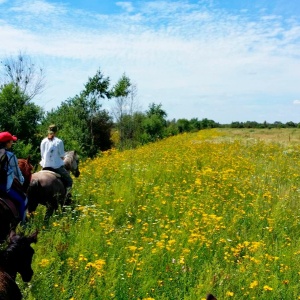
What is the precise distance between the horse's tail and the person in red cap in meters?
1.30

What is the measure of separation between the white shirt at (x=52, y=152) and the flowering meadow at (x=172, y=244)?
1.06 m

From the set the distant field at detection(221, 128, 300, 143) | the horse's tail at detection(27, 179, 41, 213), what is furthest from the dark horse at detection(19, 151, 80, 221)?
the distant field at detection(221, 128, 300, 143)

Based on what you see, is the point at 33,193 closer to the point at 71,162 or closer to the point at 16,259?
the point at 71,162

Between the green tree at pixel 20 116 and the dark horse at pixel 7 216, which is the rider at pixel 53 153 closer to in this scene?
the dark horse at pixel 7 216

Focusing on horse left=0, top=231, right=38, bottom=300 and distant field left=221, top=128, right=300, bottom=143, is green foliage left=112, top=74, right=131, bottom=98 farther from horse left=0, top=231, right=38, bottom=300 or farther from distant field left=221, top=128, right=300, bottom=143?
horse left=0, top=231, right=38, bottom=300

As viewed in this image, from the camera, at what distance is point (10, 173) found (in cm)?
611

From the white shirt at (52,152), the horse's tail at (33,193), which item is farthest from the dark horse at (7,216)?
the white shirt at (52,152)

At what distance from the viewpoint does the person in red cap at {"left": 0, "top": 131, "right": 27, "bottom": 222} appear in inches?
234

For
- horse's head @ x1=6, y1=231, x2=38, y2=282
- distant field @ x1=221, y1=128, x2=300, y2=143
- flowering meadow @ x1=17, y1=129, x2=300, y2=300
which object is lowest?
flowering meadow @ x1=17, y1=129, x2=300, y2=300

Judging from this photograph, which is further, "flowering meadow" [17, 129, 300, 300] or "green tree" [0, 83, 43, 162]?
"green tree" [0, 83, 43, 162]

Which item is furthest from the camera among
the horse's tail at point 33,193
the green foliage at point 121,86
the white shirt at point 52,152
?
the green foliage at point 121,86

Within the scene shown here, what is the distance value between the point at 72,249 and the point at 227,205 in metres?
3.94

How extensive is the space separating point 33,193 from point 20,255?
390cm

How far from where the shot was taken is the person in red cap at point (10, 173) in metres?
5.94
